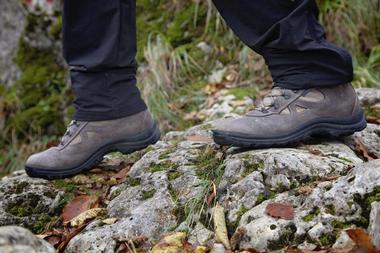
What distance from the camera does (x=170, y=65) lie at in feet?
15.6

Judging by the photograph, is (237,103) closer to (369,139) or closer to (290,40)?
(369,139)

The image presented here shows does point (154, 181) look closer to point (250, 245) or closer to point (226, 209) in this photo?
point (226, 209)

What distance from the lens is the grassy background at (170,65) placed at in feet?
14.9

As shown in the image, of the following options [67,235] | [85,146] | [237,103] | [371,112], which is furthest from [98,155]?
[237,103]

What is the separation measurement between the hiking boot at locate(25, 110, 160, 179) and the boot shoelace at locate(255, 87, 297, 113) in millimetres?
586

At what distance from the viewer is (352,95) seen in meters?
2.29

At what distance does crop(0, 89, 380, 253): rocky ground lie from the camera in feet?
5.63

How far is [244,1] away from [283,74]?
327mm

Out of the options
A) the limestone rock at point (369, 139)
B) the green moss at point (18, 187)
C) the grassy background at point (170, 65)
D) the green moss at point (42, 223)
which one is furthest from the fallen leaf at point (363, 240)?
the grassy background at point (170, 65)

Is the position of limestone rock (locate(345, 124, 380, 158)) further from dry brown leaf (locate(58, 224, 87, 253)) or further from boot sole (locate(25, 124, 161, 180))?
dry brown leaf (locate(58, 224, 87, 253))

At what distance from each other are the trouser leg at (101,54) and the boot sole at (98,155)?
131mm

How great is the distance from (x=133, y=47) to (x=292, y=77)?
2.30ft

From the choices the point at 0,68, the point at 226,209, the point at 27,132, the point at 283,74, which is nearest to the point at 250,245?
the point at 226,209

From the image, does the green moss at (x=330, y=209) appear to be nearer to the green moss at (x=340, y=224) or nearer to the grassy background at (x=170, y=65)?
the green moss at (x=340, y=224)
